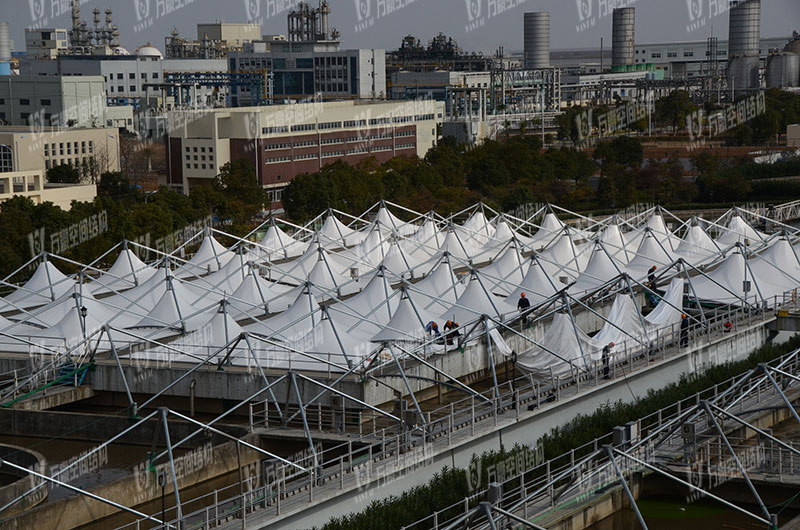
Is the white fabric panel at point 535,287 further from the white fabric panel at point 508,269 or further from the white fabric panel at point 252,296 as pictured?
the white fabric panel at point 252,296

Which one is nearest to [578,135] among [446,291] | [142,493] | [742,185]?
[742,185]

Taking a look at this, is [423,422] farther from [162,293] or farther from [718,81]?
[718,81]

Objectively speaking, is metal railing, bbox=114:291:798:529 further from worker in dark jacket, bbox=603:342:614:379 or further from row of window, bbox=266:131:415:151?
row of window, bbox=266:131:415:151

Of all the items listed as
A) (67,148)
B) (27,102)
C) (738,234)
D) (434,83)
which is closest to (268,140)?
(67,148)

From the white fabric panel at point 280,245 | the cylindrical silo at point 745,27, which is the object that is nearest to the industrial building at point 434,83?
the cylindrical silo at point 745,27

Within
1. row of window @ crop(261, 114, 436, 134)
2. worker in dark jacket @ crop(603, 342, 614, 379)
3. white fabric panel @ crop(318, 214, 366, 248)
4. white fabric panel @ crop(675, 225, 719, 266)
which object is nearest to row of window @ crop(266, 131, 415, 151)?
row of window @ crop(261, 114, 436, 134)

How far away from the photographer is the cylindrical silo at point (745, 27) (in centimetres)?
11894

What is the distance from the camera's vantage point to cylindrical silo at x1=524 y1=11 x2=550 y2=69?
472ft

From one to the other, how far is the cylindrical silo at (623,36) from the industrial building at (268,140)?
83820 millimetres

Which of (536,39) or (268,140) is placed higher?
(536,39)

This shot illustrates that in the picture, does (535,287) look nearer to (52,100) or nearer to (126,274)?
(126,274)

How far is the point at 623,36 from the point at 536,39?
11129 millimetres

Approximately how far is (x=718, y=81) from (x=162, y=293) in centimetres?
7862

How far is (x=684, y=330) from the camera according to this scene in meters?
22.3
